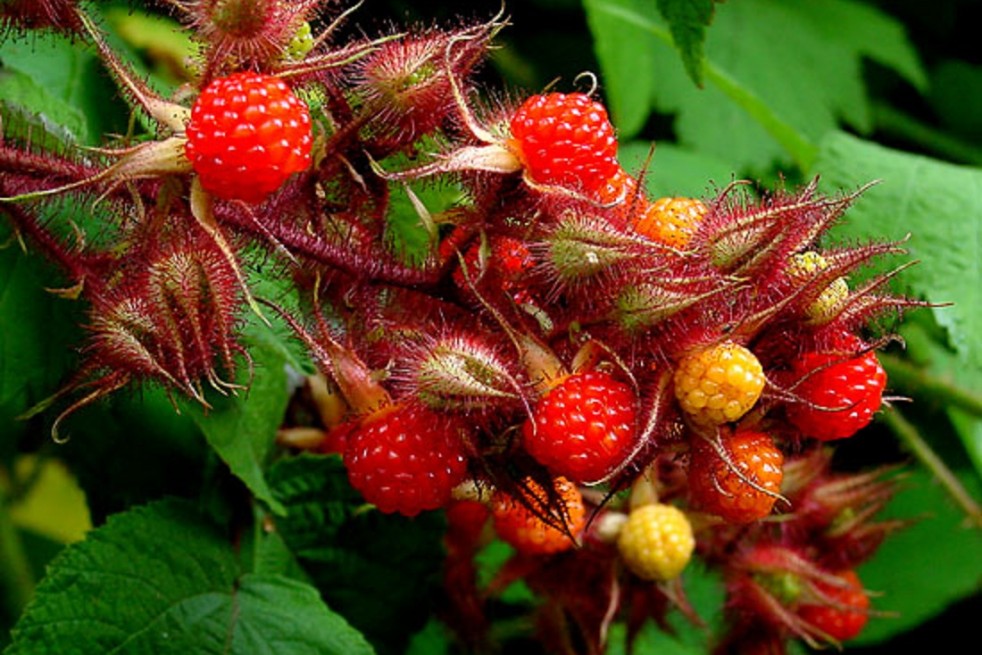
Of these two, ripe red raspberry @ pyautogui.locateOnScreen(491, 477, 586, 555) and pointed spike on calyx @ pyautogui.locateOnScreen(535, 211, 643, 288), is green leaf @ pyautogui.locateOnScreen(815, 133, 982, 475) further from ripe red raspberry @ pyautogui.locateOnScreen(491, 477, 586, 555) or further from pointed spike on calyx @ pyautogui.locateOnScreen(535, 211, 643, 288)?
pointed spike on calyx @ pyautogui.locateOnScreen(535, 211, 643, 288)

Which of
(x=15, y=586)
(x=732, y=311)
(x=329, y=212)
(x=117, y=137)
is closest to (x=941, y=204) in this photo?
(x=732, y=311)

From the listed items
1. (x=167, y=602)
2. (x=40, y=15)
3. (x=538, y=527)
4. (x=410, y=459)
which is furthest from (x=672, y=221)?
(x=167, y=602)

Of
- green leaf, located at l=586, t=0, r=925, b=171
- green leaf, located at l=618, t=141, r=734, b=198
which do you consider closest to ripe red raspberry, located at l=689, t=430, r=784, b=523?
green leaf, located at l=618, t=141, r=734, b=198

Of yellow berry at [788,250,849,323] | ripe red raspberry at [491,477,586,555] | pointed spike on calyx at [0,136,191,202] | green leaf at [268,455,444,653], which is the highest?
pointed spike on calyx at [0,136,191,202]

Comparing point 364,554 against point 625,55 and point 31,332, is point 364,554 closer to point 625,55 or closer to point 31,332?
point 31,332

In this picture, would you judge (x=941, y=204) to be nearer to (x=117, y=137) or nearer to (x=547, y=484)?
(x=547, y=484)

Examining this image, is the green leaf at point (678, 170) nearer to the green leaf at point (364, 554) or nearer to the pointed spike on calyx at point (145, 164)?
the green leaf at point (364, 554)
